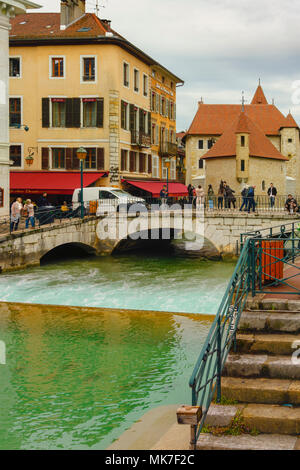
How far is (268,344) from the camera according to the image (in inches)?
261

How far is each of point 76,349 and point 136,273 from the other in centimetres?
986

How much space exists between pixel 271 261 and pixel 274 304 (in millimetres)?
1058

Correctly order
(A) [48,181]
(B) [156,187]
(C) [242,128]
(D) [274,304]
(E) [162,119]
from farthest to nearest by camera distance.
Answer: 1. (E) [162,119]
2. (C) [242,128]
3. (B) [156,187]
4. (A) [48,181]
5. (D) [274,304]

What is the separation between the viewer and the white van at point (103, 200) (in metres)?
25.4

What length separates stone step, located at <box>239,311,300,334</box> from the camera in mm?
6848

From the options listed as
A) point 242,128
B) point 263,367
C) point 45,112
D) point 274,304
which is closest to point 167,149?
point 242,128

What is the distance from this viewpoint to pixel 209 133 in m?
59.7

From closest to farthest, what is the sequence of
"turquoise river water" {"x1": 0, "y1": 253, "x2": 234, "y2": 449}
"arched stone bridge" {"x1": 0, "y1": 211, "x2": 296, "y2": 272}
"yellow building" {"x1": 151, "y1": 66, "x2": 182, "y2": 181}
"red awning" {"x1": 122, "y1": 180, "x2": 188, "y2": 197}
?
1. "turquoise river water" {"x1": 0, "y1": 253, "x2": 234, "y2": 449}
2. "arched stone bridge" {"x1": 0, "y1": 211, "x2": 296, "y2": 272}
3. "red awning" {"x1": 122, "y1": 180, "x2": 188, "y2": 197}
4. "yellow building" {"x1": 151, "y1": 66, "x2": 182, "y2": 181}

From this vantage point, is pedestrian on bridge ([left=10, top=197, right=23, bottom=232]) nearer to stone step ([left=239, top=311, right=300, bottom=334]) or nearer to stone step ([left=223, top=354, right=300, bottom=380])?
stone step ([left=239, top=311, right=300, bottom=334])

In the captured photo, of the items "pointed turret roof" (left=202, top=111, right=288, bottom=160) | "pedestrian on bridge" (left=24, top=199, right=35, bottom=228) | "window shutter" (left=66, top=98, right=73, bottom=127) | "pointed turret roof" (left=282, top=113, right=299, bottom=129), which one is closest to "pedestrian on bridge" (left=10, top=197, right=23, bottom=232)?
"pedestrian on bridge" (left=24, top=199, right=35, bottom=228)

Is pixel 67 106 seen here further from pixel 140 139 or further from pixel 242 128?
pixel 242 128

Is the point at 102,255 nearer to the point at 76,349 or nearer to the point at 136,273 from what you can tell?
the point at 136,273

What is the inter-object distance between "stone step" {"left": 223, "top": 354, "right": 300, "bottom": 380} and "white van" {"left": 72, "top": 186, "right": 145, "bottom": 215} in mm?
18922

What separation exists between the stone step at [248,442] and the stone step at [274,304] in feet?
6.56
